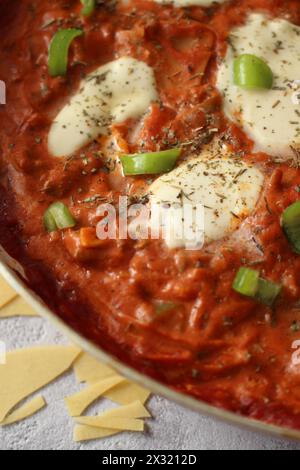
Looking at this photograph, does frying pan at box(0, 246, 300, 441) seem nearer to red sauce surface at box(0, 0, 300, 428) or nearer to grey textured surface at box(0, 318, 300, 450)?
red sauce surface at box(0, 0, 300, 428)

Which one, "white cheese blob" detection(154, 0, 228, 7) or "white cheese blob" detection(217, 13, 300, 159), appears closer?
"white cheese blob" detection(217, 13, 300, 159)

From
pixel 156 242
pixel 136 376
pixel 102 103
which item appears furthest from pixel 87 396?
pixel 102 103

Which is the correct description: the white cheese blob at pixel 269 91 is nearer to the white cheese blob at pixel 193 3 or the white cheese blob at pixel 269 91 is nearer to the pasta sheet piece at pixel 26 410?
the white cheese blob at pixel 193 3

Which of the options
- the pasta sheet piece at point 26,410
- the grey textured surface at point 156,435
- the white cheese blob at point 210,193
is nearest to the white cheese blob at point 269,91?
the white cheese blob at point 210,193

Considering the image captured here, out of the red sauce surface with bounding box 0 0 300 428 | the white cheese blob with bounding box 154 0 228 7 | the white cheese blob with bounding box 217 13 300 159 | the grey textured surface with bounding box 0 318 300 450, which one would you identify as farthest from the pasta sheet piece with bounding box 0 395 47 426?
the white cheese blob with bounding box 154 0 228 7

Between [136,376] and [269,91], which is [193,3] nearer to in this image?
[269,91]
